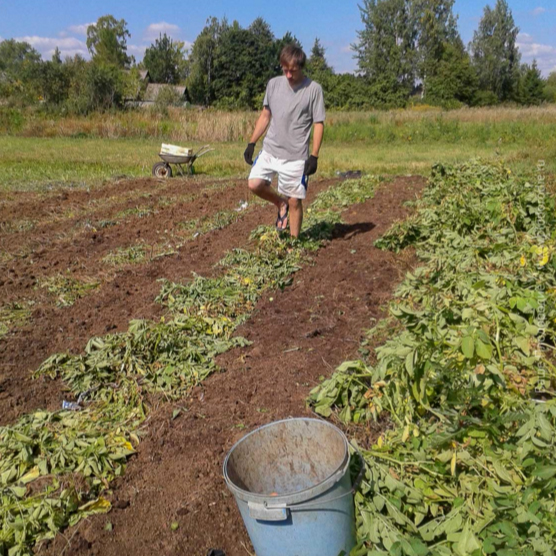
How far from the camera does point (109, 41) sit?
3233 inches

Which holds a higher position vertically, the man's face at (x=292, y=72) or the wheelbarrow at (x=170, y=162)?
the man's face at (x=292, y=72)

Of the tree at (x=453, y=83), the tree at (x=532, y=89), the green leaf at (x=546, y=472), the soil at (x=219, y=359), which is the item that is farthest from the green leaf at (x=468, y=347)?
the tree at (x=532, y=89)

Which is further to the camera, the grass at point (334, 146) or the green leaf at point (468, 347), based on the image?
the grass at point (334, 146)

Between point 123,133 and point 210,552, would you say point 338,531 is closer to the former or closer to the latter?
point 210,552

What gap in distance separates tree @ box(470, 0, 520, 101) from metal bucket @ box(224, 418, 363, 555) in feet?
235

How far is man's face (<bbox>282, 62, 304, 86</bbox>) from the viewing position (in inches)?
215

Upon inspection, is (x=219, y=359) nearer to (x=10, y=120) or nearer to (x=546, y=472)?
(x=546, y=472)

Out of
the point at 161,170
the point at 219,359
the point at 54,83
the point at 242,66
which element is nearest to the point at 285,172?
the point at 219,359

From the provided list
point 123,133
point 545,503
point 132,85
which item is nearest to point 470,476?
point 545,503

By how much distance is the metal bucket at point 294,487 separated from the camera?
2.01 metres

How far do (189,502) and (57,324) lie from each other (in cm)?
268

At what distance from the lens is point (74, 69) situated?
30453 mm

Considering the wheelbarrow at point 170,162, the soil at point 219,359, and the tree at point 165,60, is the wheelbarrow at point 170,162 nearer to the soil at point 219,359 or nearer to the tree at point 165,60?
the soil at point 219,359

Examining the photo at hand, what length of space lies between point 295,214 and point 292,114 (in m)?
1.06
